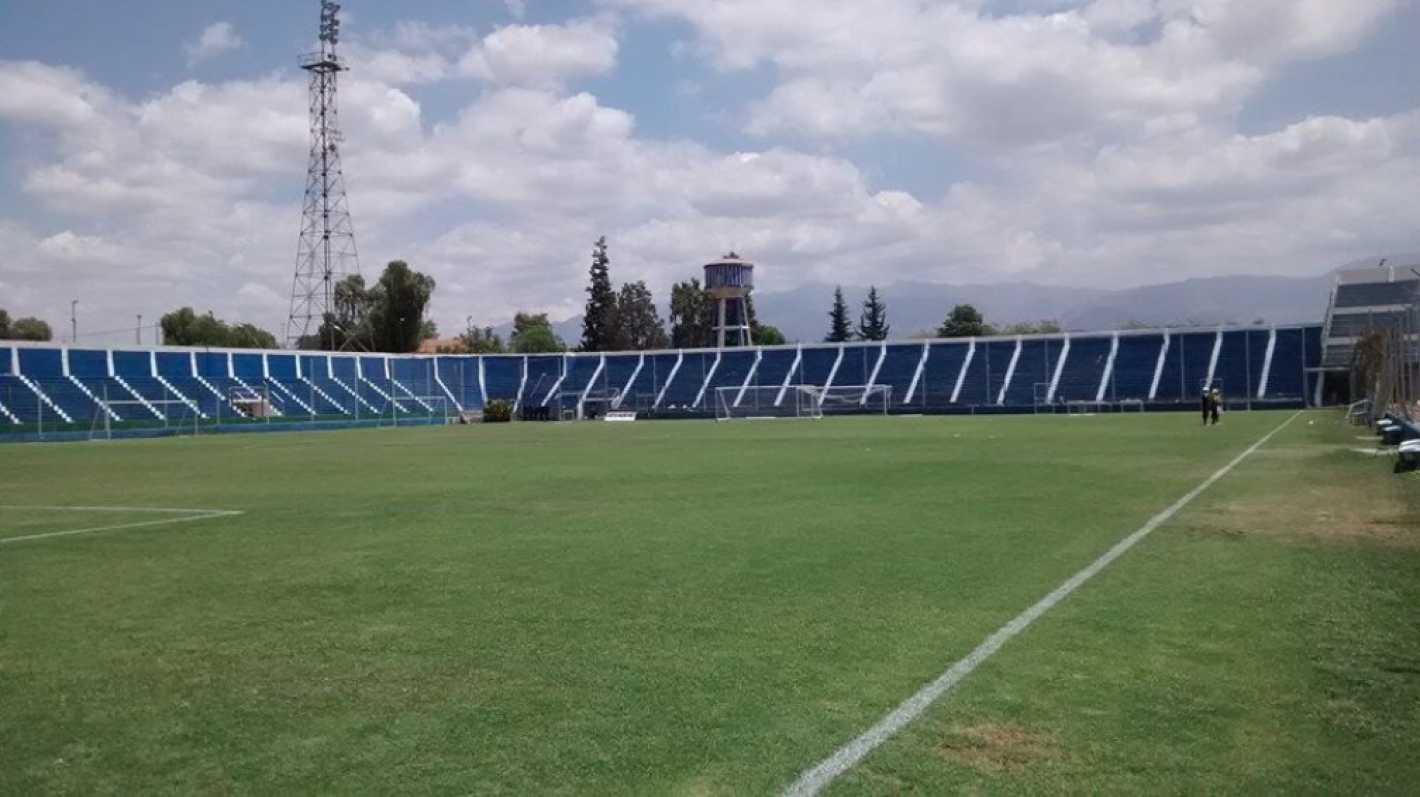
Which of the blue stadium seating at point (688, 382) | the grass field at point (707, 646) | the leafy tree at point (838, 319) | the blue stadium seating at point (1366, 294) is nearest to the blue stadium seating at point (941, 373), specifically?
the blue stadium seating at point (688, 382)

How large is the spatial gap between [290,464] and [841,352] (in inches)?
2195

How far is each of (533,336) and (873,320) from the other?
37585mm

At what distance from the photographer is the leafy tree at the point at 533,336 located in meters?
117

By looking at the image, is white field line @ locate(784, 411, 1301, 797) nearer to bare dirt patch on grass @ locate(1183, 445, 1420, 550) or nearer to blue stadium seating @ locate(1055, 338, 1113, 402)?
bare dirt patch on grass @ locate(1183, 445, 1420, 550)

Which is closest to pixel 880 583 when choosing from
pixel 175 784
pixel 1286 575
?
pixel 1286 575

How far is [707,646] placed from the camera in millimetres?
6477

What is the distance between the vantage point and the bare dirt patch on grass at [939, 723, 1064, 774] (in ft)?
14.8

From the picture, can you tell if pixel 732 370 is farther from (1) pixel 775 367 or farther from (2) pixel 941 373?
(2) pixel 941 373

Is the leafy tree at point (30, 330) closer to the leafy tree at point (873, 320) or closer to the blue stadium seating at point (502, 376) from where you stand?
the blue stadium seating at point (502, 376)

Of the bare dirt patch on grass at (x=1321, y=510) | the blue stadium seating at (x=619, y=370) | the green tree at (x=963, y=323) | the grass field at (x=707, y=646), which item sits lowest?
the grass field at (x=707, y=646)

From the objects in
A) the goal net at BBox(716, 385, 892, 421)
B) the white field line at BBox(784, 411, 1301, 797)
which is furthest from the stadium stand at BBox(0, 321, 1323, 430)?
the white field line at BBox(784, 411, 1301, 797)

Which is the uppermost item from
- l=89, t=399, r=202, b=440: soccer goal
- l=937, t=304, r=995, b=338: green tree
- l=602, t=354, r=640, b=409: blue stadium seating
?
l=937, t=304, r=995, b=338: green tree

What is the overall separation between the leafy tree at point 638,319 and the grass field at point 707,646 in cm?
10748

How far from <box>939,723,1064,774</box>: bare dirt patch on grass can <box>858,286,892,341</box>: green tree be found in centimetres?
11800
